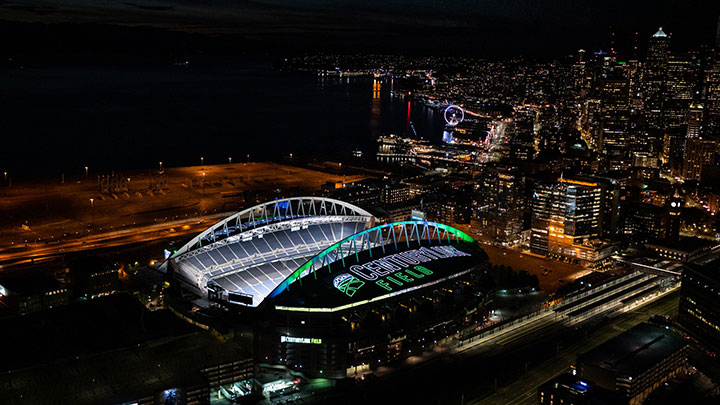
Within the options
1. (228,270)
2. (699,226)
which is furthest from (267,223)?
(699,226)

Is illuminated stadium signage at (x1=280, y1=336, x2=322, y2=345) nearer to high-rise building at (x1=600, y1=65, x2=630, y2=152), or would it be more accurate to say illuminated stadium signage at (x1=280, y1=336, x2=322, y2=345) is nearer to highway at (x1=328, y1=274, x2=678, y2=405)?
highway at (x1=328, y1=274, x2=678, y2=405)

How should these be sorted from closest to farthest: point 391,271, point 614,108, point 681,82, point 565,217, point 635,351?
1. point 635,351
2. point 391,271
3. point 565,217
4. point 614,108
5. point 681,82

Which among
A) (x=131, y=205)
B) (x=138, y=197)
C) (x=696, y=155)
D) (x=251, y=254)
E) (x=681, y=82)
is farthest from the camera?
(x=681, y=82)

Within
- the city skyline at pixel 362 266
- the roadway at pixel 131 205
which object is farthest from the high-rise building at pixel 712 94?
the roadway at pixel 131 205

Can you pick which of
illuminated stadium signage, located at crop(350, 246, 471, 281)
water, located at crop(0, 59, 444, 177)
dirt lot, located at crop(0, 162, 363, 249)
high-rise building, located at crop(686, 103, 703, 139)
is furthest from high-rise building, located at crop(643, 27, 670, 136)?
illuminated stadium signage, located at crop(350, 246, 471, 281)

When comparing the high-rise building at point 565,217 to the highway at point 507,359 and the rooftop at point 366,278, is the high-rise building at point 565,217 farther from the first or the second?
the rooftop at point 366,278

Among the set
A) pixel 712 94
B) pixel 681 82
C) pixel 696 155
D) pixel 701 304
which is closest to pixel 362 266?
pixel 701 304

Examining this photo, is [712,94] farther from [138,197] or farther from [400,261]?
[400,261]

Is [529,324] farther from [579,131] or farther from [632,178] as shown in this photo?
[579,131]
